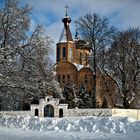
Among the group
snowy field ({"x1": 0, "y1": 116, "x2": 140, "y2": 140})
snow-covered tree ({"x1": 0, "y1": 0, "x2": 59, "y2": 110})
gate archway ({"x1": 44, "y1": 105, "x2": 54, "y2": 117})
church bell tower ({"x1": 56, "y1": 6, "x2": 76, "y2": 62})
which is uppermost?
church bell tower ({"x1": 56, "y1": 6, "x2": 76, "y2": 62})

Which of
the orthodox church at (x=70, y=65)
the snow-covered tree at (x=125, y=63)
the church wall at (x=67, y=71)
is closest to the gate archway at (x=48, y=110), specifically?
the snow-covered tree at (x=125, y=63)

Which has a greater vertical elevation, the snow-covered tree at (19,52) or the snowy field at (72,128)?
the snow-covered tree at (19,52)

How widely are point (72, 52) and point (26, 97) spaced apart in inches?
1493

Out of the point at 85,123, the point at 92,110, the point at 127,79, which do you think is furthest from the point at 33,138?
the point at 127,79

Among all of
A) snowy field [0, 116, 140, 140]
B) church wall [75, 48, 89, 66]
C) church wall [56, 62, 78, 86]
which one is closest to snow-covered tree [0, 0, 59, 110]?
snowy field [0, 116, 140, 140]

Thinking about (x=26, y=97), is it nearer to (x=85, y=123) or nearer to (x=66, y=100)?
(x=85, y=123)

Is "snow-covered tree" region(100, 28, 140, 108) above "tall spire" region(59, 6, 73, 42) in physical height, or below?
below

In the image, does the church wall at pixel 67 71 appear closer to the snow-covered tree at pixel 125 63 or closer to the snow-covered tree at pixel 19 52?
the snow-covered tree at pixel 125 63

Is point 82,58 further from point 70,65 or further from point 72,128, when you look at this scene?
point 72,128

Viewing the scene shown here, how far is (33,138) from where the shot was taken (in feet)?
46.1

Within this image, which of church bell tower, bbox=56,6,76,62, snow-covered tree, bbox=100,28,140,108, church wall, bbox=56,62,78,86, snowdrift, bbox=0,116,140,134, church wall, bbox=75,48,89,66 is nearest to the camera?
snowdrift, bbox=0,116,140,134

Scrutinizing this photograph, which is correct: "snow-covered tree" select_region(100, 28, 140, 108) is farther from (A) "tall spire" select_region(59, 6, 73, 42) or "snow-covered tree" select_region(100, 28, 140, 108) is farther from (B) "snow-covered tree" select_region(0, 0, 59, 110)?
(A) "tall spire" select_region(59, 6, 73, 42)

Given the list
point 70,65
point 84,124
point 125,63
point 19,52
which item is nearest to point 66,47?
point 70,65

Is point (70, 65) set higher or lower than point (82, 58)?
higher
